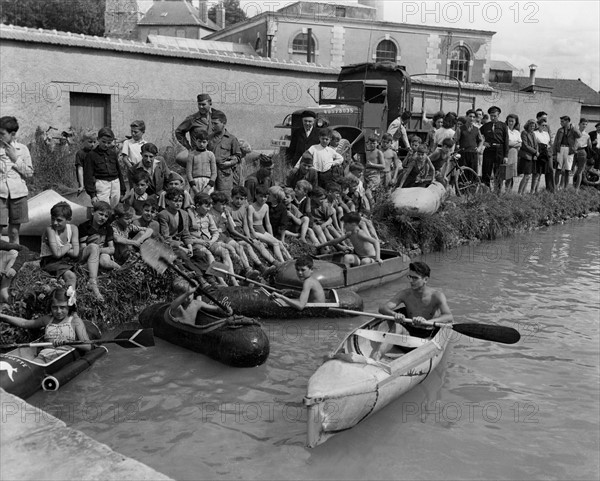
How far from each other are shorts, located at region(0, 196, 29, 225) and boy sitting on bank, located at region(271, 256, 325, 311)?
3.14 m

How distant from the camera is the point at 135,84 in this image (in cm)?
1633

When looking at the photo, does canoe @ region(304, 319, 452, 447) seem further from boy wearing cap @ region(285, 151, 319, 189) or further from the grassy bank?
the grassy bank

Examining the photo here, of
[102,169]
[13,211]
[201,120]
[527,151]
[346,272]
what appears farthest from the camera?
[527,151]

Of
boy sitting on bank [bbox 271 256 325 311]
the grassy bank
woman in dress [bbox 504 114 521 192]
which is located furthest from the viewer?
woman in dress [bbox 504 114 521 192]

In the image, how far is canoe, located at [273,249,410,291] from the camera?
32.9 feet

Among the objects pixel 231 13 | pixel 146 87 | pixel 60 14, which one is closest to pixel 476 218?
pixel 146 87

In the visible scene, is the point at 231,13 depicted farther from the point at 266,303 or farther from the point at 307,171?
the point at 266,303

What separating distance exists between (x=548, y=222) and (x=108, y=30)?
37122 millimetres

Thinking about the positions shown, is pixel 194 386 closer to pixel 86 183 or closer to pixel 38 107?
pixel 86 183

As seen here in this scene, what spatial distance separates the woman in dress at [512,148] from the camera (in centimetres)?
1703

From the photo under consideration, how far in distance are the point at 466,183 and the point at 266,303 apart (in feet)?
27.1

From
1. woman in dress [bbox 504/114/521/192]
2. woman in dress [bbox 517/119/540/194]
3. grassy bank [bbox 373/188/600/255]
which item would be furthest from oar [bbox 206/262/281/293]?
woman in dress [bbox 517/119/540/194]

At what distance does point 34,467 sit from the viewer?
4316 millimetres

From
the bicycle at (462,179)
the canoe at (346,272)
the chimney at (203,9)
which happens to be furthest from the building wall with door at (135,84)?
the chimney at (203,9)
